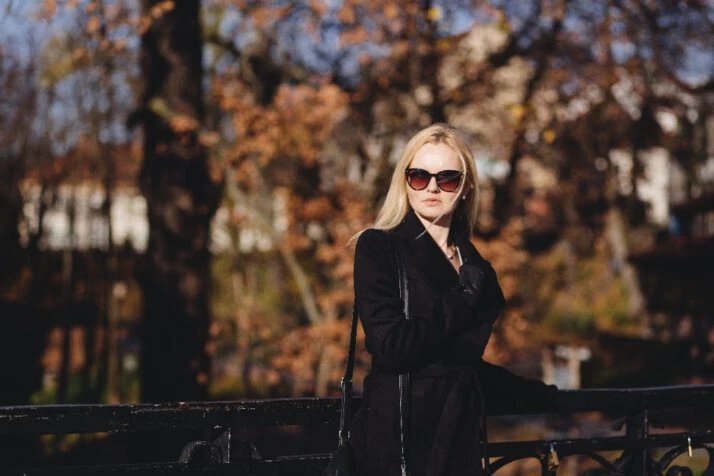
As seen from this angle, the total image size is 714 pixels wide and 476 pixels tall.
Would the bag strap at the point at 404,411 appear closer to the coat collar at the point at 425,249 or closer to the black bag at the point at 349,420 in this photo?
the black bag at the point at 349,420

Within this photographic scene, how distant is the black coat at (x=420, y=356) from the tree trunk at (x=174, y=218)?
713 centimetres

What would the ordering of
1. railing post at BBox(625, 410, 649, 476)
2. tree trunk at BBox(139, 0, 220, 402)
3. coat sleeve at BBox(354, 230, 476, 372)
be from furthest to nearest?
tree trunk at BBox(139, 0, 220, 402) < railing post at BBox(625, 410, 649, 476) < coat sleeve at BBox(354, 230, 476, 372)

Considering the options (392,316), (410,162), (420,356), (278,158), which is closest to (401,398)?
(420,356)

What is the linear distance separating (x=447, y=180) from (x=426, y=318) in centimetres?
56

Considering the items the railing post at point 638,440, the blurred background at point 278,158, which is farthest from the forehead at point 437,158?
the blurred background at point 278,158

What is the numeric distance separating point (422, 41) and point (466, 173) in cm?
1065

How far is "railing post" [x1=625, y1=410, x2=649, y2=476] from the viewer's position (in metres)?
3.93

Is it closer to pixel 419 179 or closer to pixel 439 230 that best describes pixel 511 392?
pixel 439 230

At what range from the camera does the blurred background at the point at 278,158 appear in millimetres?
10234

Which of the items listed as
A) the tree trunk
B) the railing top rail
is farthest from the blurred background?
the railing top rail

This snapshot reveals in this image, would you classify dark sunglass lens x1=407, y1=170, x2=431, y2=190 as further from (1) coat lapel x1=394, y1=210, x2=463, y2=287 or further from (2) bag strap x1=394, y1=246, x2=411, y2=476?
(2) bag strap x1=394, y1=246, x2=411, y2=476

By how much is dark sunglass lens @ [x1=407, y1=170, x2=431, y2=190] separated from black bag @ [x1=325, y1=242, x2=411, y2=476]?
0.28 metres

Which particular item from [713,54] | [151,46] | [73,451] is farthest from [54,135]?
[713,54]

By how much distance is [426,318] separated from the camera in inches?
107
